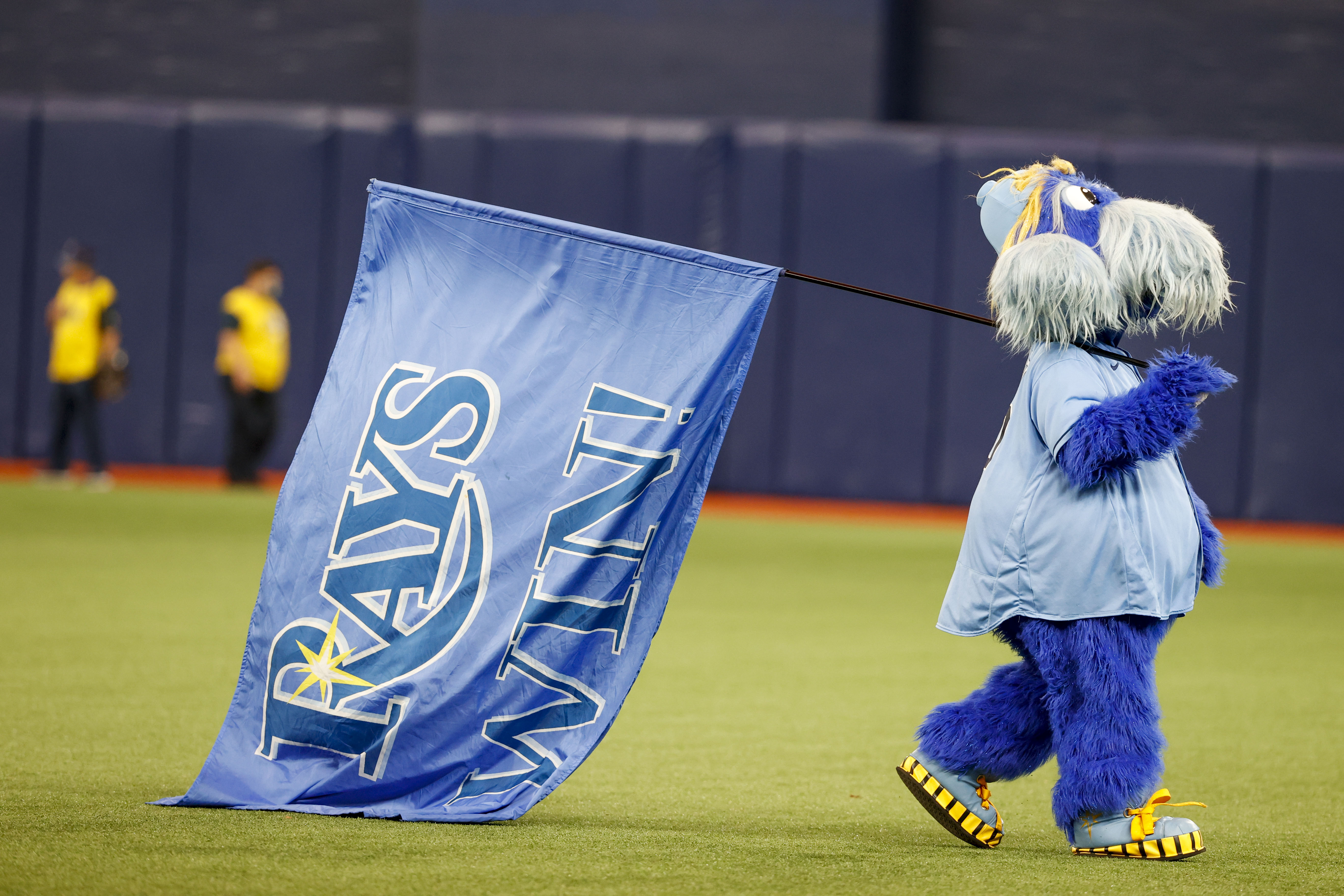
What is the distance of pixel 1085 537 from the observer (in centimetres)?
312

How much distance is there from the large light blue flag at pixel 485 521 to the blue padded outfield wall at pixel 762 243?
319 inches

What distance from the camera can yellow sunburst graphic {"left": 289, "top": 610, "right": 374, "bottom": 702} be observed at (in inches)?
127

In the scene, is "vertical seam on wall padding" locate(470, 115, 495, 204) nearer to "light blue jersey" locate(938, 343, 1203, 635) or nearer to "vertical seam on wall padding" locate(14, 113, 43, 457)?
"vertical seam on wall padding" locate(14, 113, 43, 457)

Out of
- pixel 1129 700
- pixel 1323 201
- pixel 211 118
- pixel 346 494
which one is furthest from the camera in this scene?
pixel 211 118

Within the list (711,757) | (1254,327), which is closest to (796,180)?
(1254,327)

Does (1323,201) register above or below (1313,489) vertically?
above

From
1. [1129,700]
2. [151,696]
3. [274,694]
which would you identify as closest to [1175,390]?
[1129,700]

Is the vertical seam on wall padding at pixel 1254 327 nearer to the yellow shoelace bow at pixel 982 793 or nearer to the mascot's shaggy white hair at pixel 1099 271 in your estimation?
the mascot's shaggy white hair at pixel 1099 271

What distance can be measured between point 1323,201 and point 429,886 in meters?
10.1

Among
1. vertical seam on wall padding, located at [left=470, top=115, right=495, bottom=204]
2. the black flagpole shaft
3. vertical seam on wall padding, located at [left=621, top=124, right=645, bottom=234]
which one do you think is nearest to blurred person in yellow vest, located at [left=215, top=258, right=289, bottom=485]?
vertical seam on wall padding, located at [left=470, top=115, right=495, bottom=204]

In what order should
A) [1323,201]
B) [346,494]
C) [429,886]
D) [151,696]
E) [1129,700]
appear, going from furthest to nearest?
[1323,201] < [151,696] < [346,494] < [1129,700] < [429,886]

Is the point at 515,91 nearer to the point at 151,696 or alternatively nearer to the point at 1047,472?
the point at 151,696

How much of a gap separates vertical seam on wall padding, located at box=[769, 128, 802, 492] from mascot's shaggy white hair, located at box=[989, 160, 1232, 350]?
8.08m

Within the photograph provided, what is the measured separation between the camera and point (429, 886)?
2709 mm
